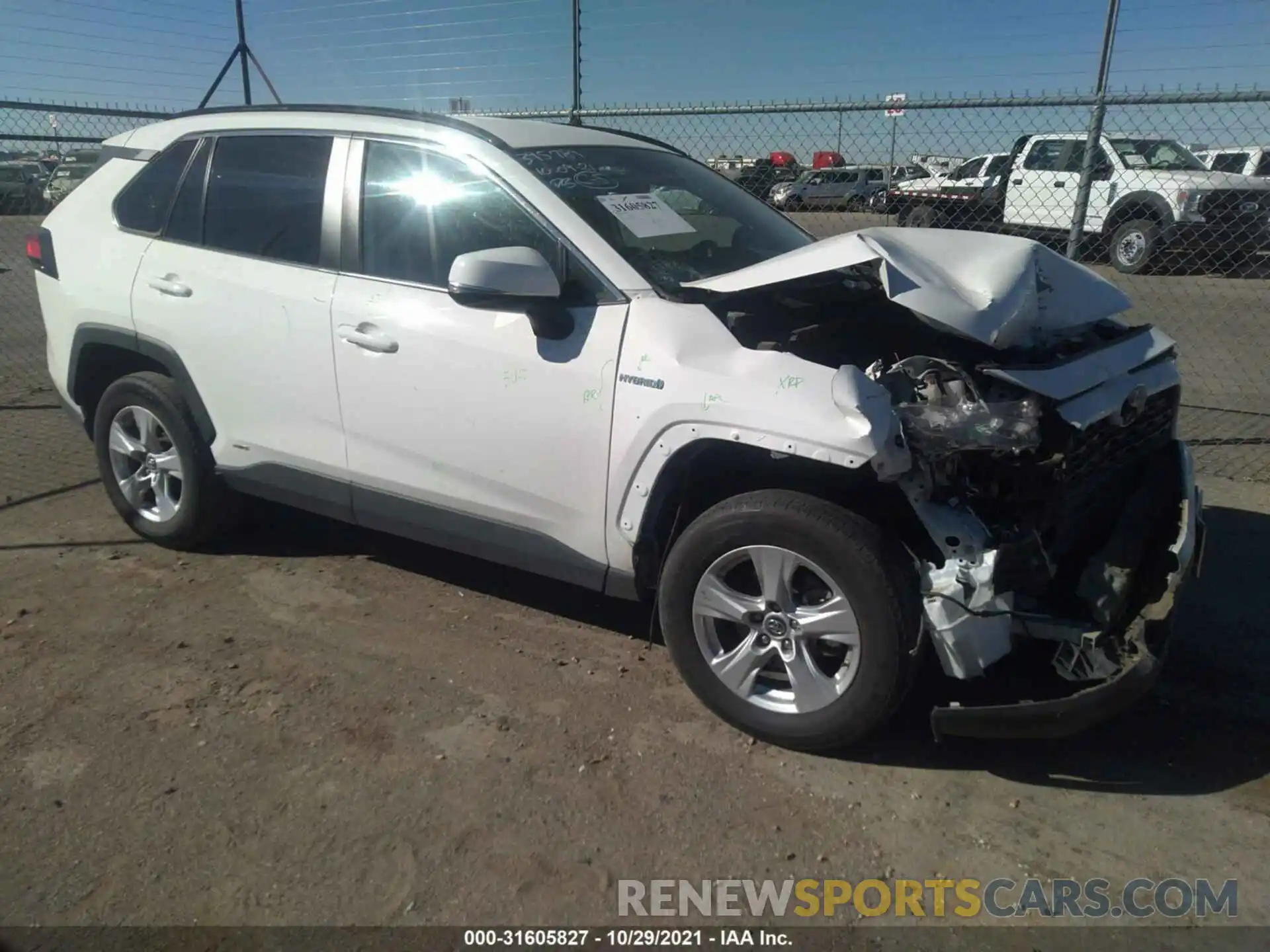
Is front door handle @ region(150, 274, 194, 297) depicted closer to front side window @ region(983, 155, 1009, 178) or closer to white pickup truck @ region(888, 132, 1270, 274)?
white pickup truck @ region(888, 132, 1270, 274)

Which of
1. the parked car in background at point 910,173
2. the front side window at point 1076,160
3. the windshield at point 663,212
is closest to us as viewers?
the windshield at point 663,212

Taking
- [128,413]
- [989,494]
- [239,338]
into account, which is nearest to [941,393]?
[989,494]

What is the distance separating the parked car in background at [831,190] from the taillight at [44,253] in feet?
21.3

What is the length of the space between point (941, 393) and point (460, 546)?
1.85 m

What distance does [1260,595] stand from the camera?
168 inches

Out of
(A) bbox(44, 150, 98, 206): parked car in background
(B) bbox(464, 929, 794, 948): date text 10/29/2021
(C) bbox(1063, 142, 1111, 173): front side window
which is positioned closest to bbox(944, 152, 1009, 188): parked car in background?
(C) bbox(1063, 142, 1111, 173): front side window

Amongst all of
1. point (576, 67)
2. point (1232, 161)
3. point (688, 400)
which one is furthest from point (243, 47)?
point (1232, 161)

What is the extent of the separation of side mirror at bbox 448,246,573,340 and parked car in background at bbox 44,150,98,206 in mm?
5867

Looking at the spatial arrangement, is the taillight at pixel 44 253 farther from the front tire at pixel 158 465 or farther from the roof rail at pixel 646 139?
the roof rail at pixel 646 139

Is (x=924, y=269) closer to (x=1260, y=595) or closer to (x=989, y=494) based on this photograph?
(x=989, y=494)

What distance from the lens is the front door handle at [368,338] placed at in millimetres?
3686

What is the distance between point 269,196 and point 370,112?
58 cm

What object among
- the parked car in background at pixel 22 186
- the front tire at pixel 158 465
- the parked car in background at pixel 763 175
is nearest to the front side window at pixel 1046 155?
the parked car in background at pixel 763 175

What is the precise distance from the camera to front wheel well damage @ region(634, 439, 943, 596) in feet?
10.1
